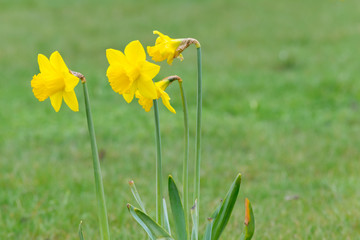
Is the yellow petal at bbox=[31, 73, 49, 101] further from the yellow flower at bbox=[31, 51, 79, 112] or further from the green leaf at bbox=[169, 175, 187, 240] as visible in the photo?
the green leaf at bbox=[169, 175, 187, 240]

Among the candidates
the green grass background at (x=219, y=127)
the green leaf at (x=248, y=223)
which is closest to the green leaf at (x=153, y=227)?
the green leaf at (x=248, y=223)

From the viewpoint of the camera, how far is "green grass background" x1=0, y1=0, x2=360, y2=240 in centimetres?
312

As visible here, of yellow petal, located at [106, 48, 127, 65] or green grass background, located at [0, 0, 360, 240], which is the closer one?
yellow petal, located at [106, 48, 127, 65]

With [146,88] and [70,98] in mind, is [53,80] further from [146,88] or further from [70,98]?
[146,88]

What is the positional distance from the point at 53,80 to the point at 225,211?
2.30ft

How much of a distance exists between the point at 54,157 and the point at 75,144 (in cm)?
41

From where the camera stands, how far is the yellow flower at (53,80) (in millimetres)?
1578

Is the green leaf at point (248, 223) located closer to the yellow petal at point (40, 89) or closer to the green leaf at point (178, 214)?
the green leaf at point (178, 214)

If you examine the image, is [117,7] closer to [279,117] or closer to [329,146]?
[279,117]

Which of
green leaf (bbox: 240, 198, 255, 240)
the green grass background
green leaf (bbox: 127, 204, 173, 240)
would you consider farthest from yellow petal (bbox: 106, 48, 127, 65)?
the green grass background

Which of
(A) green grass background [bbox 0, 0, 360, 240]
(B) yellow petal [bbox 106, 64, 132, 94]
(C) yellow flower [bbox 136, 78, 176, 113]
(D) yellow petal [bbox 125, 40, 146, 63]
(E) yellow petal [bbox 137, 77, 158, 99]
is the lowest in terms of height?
(A) green grass background [bbox 0, 0, 360, 240]

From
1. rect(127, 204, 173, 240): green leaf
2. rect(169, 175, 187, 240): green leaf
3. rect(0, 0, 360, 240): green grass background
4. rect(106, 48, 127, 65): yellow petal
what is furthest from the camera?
rect(0, 0, 360, 240): green grass background

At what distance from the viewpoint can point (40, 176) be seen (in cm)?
371

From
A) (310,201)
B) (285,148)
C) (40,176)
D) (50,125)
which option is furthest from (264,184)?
(50,125)
